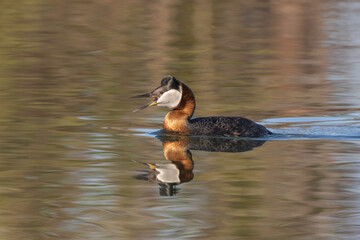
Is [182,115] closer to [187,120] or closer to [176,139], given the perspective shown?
[187,120]

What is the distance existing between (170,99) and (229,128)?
910 mm

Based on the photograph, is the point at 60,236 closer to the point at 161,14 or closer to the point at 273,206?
the point at 273,206

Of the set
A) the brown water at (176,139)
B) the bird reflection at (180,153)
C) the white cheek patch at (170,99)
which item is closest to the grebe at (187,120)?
the white cheek patch at (170,99)

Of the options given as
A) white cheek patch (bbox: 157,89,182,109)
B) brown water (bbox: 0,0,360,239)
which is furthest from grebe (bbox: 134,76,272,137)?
brown water (bbox: 0,0,360,239)

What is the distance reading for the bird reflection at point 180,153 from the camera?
29.8 feet

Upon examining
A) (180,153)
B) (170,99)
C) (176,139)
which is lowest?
(176,139)

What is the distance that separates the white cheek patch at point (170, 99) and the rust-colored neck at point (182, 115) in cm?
7

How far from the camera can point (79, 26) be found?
27766mm

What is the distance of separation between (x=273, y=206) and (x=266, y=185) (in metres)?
0.89

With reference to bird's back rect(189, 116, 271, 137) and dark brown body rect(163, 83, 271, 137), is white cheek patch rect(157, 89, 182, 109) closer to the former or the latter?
dark brown body rect(163, 83, 271, 137)

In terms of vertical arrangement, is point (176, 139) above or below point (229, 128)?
below

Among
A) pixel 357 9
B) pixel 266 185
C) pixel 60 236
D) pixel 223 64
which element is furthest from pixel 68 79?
pixel 357 9

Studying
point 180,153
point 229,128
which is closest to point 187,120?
point 229,128

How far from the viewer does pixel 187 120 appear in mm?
12039
